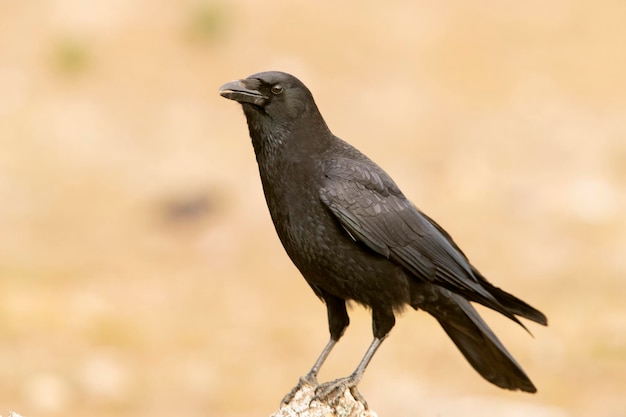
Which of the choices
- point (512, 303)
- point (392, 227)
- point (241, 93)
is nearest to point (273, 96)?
point (241, 93)

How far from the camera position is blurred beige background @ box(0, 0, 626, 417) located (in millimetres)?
14320

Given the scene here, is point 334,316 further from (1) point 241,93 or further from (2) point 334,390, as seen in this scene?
(1) point 241,93

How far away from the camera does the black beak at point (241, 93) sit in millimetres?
6750

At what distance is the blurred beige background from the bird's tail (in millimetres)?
5050

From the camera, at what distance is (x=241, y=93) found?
6.79 meters

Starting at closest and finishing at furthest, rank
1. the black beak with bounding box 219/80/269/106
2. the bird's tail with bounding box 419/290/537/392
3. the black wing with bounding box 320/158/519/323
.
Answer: the black beak with bounding box 219/80/269/106, the black wing with bounding box 320/158/519/323, the bird's tail with bounding box 419/290/537/392

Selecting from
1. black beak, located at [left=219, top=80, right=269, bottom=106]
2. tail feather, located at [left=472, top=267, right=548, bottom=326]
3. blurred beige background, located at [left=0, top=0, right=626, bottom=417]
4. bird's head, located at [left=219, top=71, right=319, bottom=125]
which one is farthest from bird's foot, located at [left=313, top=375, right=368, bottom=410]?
blurred beige background, located at [left=0, top=0, right=626, bottom=417]

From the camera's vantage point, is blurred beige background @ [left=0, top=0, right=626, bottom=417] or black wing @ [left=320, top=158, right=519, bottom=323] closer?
black wing @ [left=320, top=158, right=519, bottom=323]

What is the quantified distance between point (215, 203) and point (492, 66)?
5.82 metres

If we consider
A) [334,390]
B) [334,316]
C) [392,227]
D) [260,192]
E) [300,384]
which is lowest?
[334,390]

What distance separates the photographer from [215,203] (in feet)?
58.9

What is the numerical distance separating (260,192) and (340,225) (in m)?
11.1

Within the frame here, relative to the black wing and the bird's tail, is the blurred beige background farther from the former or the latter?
the black wing

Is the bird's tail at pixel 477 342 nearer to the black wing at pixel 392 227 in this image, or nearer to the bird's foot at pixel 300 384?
the black wing at pixel 392 227
